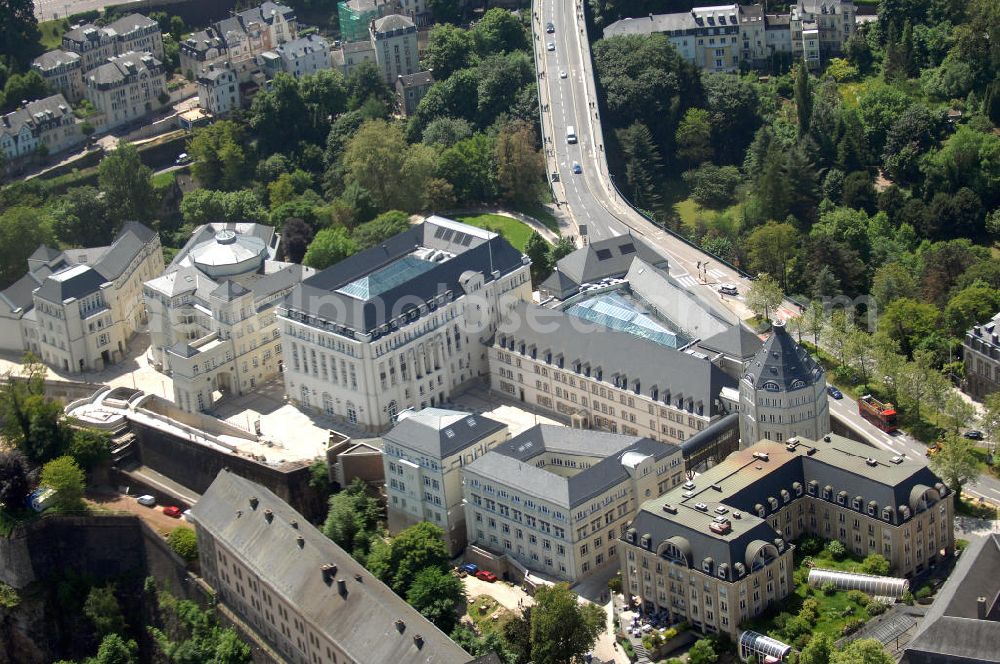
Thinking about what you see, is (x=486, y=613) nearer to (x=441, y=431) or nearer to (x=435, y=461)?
(x=435, y=461)

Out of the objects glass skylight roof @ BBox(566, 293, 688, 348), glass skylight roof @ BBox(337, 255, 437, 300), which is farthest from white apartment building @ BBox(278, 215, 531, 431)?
glass skylight roof @ BBox(566, 293, 688, 348)

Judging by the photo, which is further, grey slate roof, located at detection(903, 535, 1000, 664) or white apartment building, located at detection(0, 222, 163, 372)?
white apartment building, located at detection(0, 222, 163, 372)

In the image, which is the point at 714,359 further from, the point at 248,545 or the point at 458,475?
the point at 248,545

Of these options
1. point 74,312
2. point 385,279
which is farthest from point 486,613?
point 74,312

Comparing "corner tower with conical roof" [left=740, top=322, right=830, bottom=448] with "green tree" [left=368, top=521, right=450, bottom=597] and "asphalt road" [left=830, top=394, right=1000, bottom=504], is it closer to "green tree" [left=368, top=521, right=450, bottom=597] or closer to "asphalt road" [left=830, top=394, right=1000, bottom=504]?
"asphalt road" [left=830, top=394, right=1000, bottom=504]

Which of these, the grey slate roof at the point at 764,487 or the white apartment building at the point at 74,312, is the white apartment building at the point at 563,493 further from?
the white apartment building at the point at 74,312

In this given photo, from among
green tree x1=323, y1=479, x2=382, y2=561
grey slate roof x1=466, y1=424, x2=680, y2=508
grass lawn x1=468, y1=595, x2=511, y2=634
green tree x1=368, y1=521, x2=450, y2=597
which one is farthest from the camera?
green tree x1=323, y1=479, x2=382, y2=561

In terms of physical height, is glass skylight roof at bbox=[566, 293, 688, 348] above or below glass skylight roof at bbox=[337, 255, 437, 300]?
below
